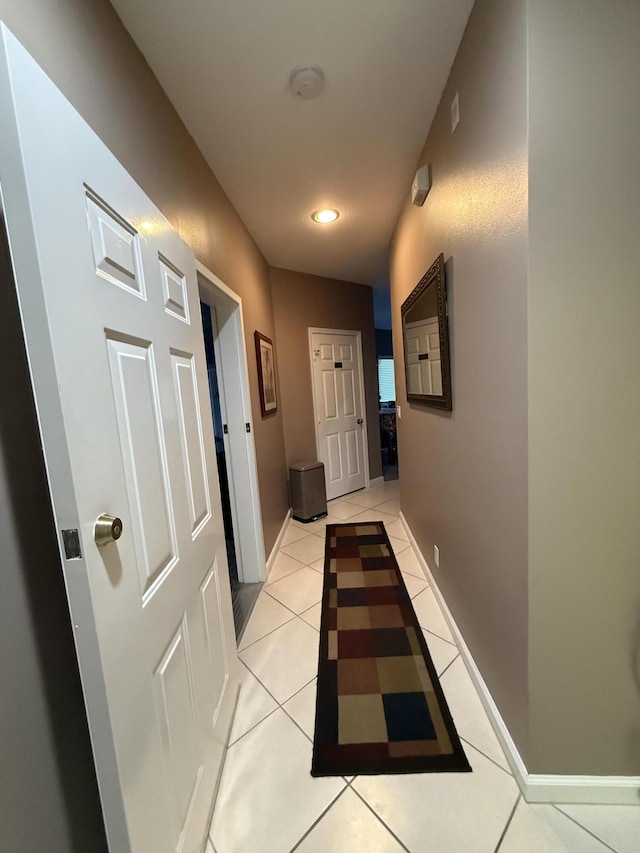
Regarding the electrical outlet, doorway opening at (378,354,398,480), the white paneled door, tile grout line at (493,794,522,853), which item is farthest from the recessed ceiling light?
tile grout line at (493,794,522,853)

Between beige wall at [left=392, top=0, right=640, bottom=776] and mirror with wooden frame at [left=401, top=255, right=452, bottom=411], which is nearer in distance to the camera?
beige wall at [left=392, top=0, right=640, bottom=776]

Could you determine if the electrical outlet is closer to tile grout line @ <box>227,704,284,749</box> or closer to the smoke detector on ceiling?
the smoke detector on ceiling

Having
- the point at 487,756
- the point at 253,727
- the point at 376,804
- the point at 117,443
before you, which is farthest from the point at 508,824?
the point at 117,443

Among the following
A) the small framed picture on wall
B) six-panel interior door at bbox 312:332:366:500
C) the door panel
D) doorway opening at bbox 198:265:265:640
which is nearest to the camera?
the door panel

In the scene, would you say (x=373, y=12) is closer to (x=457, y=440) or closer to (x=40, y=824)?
(x=457, y=440)

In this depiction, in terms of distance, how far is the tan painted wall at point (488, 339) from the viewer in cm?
96

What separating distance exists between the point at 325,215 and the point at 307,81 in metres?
1.11

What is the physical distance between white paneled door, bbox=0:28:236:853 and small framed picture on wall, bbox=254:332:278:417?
60.8 inches

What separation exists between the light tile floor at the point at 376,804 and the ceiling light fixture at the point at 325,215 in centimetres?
279

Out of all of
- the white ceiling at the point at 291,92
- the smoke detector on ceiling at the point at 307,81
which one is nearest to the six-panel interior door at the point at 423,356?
the white ceiling at the point at 291,92

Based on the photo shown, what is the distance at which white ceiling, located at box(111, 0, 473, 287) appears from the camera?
111 cm

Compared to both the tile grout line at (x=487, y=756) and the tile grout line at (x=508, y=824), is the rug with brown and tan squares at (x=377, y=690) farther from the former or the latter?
the tile grout line at (x=508, y=824)

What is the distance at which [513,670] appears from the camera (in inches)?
43.5

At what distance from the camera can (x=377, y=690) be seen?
4.72 feet
